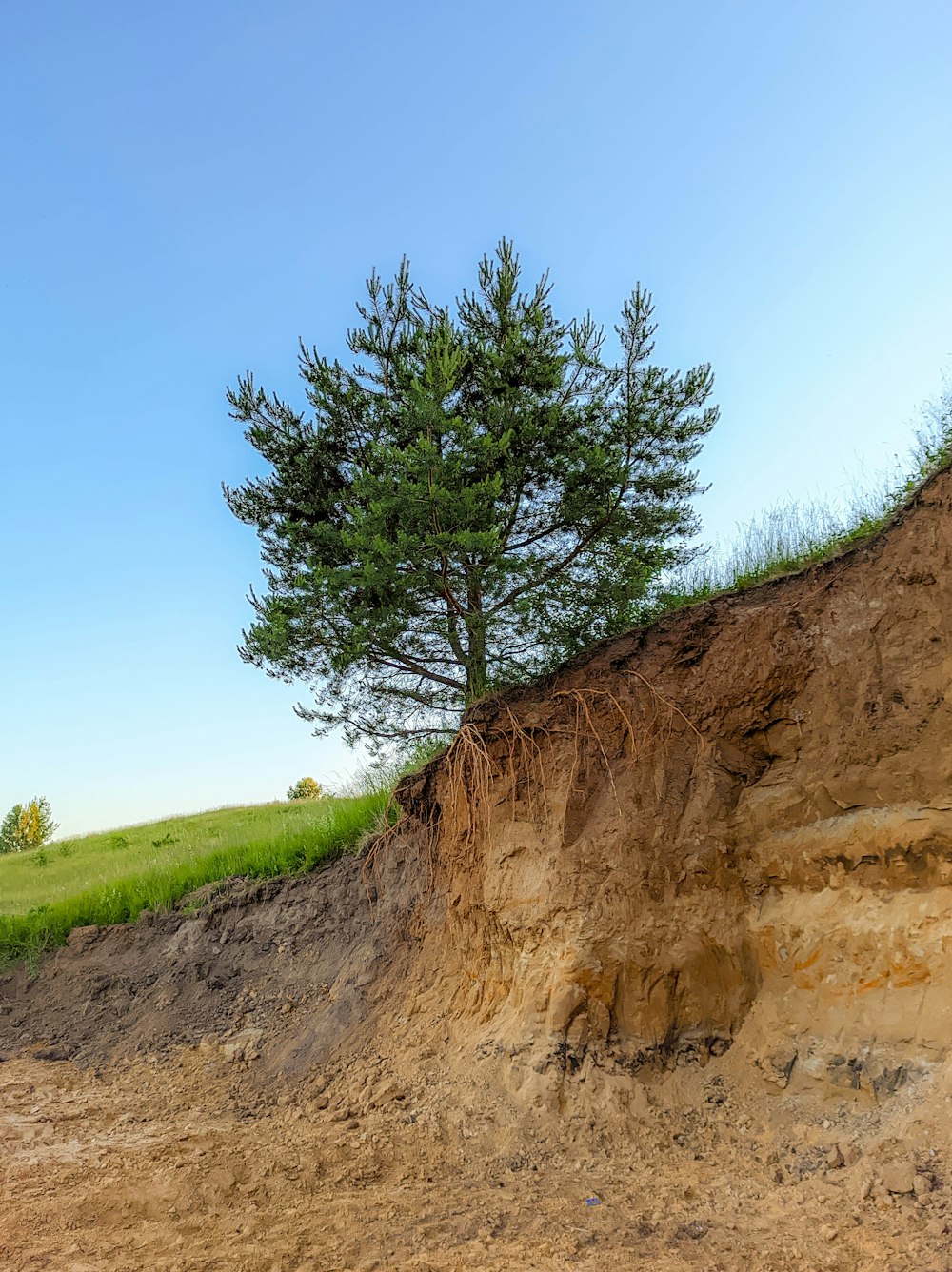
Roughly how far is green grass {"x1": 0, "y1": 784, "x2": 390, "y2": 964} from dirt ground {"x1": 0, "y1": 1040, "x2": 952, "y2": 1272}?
434 cm

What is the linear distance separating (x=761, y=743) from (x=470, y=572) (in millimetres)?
4543

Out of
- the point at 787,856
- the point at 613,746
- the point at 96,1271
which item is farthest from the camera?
the point at 613,746

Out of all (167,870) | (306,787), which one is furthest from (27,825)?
(167,870)

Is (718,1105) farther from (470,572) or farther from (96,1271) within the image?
(470,572)

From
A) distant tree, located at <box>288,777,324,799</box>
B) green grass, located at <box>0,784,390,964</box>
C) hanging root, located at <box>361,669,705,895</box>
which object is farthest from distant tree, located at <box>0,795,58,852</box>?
hanging root, located at <box>361,669,705,895</box>

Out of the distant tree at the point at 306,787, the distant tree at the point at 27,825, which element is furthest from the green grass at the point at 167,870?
the distant tree at the point at 27,825

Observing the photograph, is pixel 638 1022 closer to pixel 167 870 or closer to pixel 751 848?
pixel 751 848

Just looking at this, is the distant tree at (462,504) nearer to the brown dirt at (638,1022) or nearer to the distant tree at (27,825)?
the brown dirt at (638,1022)

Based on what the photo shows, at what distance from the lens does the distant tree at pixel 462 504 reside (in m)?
9.35

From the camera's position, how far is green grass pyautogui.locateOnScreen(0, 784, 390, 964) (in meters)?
10.8

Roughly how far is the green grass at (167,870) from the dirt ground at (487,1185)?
4.34 metres

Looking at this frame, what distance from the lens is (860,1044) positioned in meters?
4.99

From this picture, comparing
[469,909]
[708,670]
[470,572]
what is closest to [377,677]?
[470,572]

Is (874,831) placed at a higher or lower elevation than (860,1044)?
higher
